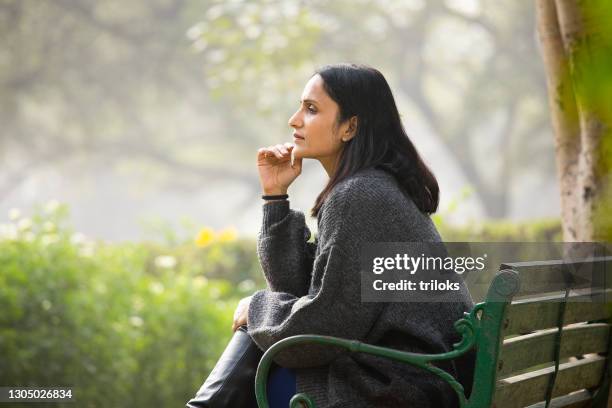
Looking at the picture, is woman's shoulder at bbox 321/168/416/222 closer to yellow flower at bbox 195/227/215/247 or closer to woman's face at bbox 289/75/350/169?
woman's face at bbox 289/75/350/169

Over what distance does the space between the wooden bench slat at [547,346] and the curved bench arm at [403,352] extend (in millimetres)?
92

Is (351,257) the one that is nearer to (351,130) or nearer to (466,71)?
(351,130)

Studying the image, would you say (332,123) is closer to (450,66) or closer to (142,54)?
(142,54)

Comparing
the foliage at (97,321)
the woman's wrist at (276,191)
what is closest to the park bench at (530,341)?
the woman's wrist at (276,191)

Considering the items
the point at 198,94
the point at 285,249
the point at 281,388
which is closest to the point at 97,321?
the point at 285,249

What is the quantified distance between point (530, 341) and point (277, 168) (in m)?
1.01

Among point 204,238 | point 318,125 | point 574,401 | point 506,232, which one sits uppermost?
point 204,238

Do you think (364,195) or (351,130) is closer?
(364,195)

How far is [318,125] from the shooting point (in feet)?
8.43

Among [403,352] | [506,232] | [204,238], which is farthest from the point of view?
[506,232]

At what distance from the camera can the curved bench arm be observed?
206 centimetres

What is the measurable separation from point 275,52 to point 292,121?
8.46 metres

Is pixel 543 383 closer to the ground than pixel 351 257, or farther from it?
closer to the ground

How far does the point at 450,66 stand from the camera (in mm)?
23609
